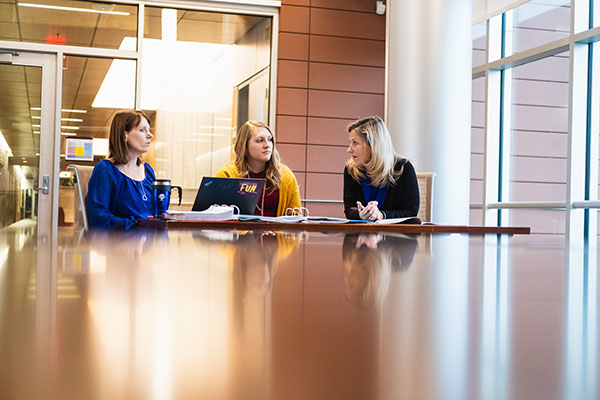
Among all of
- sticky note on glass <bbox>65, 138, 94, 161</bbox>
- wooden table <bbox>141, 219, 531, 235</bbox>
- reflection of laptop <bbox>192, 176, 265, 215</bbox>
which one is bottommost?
wooden table <bbox>141, 219, 531, 235</bbox>

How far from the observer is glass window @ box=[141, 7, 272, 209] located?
6199mm

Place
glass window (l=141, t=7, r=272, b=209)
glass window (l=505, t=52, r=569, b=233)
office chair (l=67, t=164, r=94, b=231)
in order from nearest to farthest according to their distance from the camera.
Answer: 1. office chair (l=67, t=164, r=94, b=231)
2. glass window (l=141, t=7, r=272, b=209)
3. glass window (l=505, t=52, r=569, b=233)

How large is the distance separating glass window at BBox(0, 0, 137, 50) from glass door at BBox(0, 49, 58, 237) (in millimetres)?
182

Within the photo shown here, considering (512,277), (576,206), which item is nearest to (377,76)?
(576,206)

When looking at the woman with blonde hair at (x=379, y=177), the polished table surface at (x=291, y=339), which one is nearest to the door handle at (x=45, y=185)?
the woman with blonde hair at (x=379, y=177)

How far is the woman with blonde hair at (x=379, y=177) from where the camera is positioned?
129 inches

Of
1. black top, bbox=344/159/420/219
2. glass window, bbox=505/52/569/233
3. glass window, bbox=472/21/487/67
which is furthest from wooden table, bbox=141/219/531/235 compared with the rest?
glass window, bbox=472/21/487/67

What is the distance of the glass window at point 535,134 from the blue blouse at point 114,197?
4.73 meters

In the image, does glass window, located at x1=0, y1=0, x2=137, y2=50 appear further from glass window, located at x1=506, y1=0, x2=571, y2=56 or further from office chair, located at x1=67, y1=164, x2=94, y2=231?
glass window, located at x1=506, y1=0, x2=571, y2=56

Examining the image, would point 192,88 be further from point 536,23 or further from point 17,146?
point 536,23

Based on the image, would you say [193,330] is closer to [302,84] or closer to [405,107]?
[405,107]

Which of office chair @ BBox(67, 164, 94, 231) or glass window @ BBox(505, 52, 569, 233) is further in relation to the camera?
glass window @ BBox(505, 52, 569, 233)

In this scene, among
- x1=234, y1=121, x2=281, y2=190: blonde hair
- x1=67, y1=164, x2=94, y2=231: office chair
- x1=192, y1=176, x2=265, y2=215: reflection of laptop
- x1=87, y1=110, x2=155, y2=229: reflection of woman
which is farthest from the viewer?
x1=234, y1=121, x2=281, y2=190: blonde hair

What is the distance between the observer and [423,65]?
523 cm
